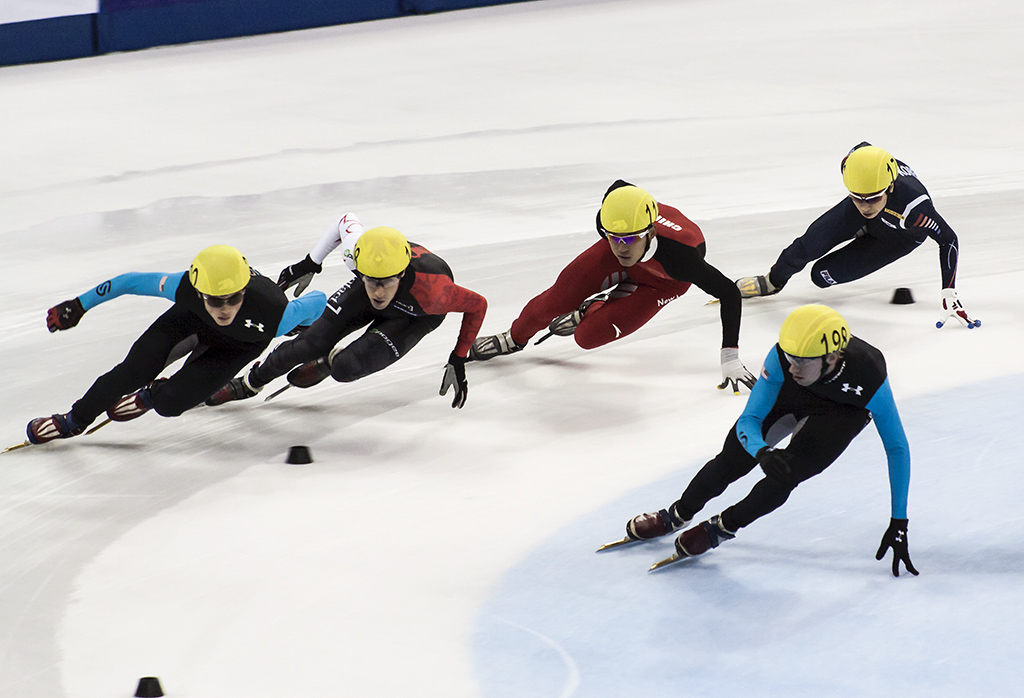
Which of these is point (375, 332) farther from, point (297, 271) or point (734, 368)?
point (734, 368)

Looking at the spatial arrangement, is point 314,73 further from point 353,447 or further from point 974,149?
point 353,447

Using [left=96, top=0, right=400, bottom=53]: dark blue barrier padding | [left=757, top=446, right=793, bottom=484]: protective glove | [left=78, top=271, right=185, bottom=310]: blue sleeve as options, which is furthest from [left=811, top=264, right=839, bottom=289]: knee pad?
[left=96, top=0, right=400, bottom=53]: dark blue barrier padding

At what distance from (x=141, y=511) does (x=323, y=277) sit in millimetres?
2955

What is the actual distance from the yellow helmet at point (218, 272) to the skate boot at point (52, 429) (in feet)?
3.03

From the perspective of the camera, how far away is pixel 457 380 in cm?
523

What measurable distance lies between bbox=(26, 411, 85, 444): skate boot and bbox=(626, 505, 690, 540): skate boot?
7.86 feet

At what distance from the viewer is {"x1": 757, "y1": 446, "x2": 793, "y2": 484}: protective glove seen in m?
3.66

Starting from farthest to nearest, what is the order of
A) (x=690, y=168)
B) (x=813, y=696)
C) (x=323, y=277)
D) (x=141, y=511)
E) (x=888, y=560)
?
(x=690, y=168) < (x=323, y=277) < (x=141, y=511) < (x=888, y=560) < (x=813, y=696)

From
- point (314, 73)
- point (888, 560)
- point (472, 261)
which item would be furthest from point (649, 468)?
point (314, 73)

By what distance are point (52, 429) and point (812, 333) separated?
3175 mm

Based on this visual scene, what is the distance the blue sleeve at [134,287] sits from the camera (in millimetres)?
4809

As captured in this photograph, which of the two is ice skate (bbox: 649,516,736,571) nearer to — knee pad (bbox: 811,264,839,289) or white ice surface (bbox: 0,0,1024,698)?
white ice surface (bbox: 0,0,1024,698)

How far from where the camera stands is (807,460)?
3.77 meters

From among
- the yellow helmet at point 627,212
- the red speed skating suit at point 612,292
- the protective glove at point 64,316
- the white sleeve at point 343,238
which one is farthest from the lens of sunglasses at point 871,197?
the protective glove at point 64,316
